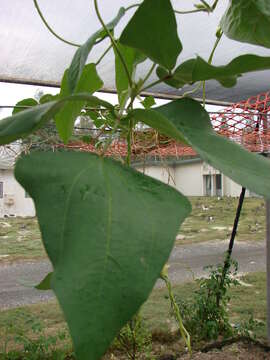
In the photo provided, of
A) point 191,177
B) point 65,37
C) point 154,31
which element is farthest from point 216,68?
point 191,177

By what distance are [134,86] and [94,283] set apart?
168mm

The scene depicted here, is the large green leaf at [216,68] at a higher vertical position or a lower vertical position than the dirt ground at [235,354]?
higher

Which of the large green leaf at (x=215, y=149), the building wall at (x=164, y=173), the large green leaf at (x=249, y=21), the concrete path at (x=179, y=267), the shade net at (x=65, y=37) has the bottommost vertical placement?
the concrete path at (x=179, y=267)

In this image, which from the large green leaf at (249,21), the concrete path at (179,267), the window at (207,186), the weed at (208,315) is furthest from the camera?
→ the window at (207,186)

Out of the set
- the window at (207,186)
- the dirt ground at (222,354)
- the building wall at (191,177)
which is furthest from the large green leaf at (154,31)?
the window at (207,186)

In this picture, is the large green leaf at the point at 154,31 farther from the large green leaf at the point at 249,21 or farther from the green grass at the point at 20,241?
the green grass at the point at 20,241

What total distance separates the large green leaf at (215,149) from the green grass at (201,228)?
89.6 inches

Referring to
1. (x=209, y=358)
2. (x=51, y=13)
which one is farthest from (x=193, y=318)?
(x=51, y=13)

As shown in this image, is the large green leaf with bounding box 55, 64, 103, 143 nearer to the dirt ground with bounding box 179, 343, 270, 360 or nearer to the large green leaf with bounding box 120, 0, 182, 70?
the large green leaf with bounding box 120, 0, 182, 70

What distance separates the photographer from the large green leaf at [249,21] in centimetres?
24

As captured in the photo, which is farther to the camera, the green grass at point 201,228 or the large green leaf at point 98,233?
the green grass at point 201,228

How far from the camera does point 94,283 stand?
128 mm

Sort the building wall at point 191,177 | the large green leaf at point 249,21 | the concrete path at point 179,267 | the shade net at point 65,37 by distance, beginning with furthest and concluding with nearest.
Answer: the building wall at point 191,177 → the concrete path at point 179,267 → the shade net at point 65,37 → the large green leaf at point 249,21

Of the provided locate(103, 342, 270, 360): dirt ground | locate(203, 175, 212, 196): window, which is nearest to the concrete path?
locate(103, 342, 270, 360): dirt ground
